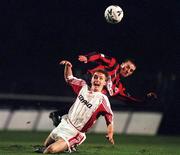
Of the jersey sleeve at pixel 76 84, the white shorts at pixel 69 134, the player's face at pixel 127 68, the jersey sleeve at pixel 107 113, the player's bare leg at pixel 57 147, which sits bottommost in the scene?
the player's bare leg at pixel 57 147

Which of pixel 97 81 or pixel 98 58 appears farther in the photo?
pixel 98 58

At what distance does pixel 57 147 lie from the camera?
38.1 feet

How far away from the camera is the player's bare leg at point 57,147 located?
38.1 feet

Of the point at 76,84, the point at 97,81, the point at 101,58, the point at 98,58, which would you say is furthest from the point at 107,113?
the point at 101,58

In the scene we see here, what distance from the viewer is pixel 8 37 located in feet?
74.8

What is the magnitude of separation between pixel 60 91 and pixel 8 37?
277 cm

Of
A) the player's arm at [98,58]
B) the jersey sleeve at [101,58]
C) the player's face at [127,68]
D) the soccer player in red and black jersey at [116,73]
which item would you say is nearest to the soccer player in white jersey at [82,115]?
the player's arm at [98,58]

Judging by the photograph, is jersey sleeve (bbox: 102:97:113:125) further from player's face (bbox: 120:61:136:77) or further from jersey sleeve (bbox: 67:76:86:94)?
player's face (bbox: 120:61:136:77)

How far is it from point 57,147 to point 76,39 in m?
11.6

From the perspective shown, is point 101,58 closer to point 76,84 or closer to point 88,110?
point 76,84

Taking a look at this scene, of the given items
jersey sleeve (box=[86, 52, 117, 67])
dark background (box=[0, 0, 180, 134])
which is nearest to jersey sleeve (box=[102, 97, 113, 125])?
jersey sleeve (box=[86, 52, 117, 67])

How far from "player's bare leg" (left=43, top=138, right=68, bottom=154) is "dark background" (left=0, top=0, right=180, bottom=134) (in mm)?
11004

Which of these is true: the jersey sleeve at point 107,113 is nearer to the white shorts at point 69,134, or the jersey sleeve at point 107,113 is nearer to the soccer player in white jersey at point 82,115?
the soccer player in white jersey at point 82,115

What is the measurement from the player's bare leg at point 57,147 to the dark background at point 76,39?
1100 cm
